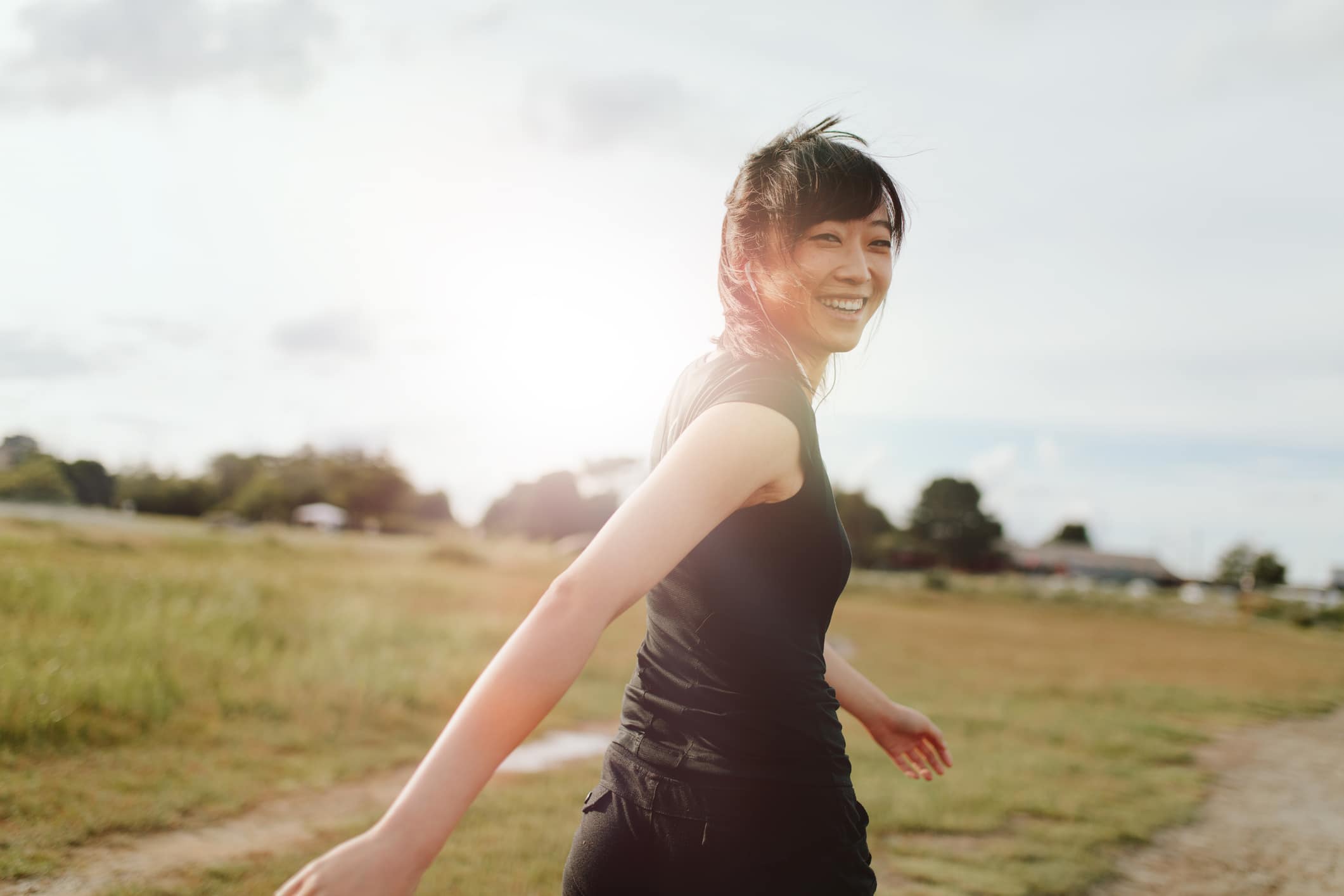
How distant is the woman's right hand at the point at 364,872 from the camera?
0.92 metres

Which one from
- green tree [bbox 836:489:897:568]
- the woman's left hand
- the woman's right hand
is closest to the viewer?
the woman's right hand

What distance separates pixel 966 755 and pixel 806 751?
27.0 ft

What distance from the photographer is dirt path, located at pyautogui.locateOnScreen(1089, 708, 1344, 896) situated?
5.45 metres

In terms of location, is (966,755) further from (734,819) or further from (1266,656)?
(1266,656)

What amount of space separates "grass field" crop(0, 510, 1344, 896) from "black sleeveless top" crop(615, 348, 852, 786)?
3.55 metres

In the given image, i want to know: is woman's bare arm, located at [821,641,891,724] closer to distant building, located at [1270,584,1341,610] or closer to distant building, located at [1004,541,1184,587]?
distant building, located at [1270,584,1341,610]

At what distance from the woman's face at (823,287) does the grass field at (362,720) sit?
377 cm

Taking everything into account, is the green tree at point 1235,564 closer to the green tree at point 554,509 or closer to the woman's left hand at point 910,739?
the green tree at point 554,509

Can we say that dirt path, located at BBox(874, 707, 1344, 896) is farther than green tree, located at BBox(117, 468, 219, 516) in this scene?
No

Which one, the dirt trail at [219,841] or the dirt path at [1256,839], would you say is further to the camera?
the dirt path at [1256,839]

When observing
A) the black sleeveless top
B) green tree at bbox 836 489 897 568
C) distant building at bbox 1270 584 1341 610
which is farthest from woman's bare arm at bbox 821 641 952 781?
distant building at bbox 1270 584 1341 610

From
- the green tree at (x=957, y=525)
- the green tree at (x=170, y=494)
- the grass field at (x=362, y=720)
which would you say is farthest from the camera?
the green tree at (x=957, y=525)

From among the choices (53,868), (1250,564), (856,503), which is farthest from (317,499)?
(1250,564)

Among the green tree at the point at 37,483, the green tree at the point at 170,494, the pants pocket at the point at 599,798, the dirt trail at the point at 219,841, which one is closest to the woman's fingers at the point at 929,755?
the pants pocket at the point at 599,798
